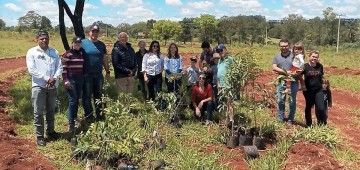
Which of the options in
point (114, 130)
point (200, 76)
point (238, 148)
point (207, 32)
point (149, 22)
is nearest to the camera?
point (114, 130)

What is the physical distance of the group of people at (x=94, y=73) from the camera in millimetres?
5602

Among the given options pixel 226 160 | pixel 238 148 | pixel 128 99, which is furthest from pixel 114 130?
pixel 238 148

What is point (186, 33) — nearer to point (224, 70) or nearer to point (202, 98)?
point (202, 98)

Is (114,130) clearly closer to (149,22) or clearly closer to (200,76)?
(200,76)

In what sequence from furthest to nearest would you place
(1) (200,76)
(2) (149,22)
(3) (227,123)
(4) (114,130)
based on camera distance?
(2) (149,22) → (1) (200,76) → (3) (227,123) → (4) (114,130)

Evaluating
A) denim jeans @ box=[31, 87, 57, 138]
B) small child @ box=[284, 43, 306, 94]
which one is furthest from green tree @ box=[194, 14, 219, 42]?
denim jeans @ box=[31, 87, 57, 138]

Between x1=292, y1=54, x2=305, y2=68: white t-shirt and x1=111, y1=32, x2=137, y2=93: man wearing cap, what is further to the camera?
x1=111, y1=32, x2=137, y2=93: man wearing cap

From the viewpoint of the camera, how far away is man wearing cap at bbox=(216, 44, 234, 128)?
20.2ft

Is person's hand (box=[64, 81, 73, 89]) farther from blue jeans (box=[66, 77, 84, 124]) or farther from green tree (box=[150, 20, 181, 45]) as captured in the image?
green tree (box=[150, 20, 181, 45])

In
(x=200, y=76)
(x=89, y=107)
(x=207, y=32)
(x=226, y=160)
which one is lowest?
(x=226, y=160)

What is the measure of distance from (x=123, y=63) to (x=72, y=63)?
1.29 metres

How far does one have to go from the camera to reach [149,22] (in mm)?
95812

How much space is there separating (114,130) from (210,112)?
285 centimetres

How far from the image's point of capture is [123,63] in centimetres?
719
